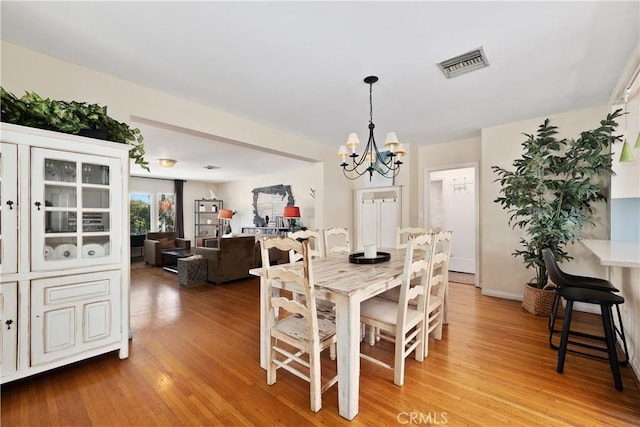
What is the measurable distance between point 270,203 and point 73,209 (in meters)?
6.27

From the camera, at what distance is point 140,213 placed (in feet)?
27.2

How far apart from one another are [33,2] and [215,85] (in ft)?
4.19

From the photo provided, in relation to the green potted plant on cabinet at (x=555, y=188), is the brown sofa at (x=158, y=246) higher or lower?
lower

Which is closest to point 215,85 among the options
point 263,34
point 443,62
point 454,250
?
point 263,34

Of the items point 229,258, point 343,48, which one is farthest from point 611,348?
point 229,258

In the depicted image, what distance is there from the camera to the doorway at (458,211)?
5645 mm

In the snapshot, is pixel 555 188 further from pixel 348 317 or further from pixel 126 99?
pixel 126 99

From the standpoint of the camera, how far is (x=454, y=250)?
19.3 ft

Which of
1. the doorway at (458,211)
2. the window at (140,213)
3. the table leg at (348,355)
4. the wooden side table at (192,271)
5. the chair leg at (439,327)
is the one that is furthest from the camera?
the window at (140,213)

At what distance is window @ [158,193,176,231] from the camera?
8702mm

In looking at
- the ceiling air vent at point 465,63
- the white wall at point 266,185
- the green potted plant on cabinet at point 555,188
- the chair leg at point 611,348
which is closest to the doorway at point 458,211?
the green potted plant on cabinet at point 555,188

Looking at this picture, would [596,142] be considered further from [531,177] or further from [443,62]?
[443,62]

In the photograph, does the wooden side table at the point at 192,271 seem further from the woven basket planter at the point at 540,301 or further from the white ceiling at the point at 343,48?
the woven basket planter at the point at 540,301

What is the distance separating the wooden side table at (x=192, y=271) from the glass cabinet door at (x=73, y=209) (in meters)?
2.48
